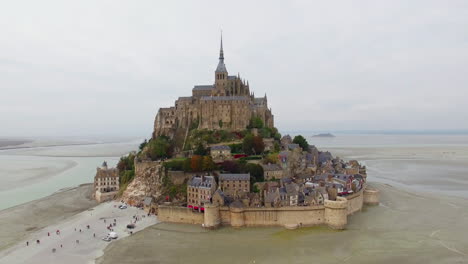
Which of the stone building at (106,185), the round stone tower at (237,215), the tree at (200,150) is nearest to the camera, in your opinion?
the round stone tower at (237,215)

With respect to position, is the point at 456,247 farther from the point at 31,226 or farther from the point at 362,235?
the point at 31,226

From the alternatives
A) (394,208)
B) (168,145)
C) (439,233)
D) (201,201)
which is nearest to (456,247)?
(439,233)

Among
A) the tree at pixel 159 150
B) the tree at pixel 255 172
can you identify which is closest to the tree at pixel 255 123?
the tree at pixel 159 150

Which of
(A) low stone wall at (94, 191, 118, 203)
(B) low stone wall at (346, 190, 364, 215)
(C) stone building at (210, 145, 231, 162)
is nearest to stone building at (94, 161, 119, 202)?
(A) low stone wall at (94, 191, 118, 203)

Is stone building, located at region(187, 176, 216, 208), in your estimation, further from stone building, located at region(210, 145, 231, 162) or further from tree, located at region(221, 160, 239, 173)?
stone building, located at region(210, 145, 231, 162)

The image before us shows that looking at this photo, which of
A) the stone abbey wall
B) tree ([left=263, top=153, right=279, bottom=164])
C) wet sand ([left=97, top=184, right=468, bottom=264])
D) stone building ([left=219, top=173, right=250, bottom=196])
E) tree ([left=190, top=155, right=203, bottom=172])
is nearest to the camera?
wet sand ([left=97, top=184, right=468, bottom=264])

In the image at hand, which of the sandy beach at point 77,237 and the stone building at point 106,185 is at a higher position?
Result: the stone building at point 106,185

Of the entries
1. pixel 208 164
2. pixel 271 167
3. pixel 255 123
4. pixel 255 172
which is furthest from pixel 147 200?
pixel 255 123

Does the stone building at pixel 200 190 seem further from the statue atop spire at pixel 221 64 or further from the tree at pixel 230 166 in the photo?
the statue atop spire at pixel 221 64
